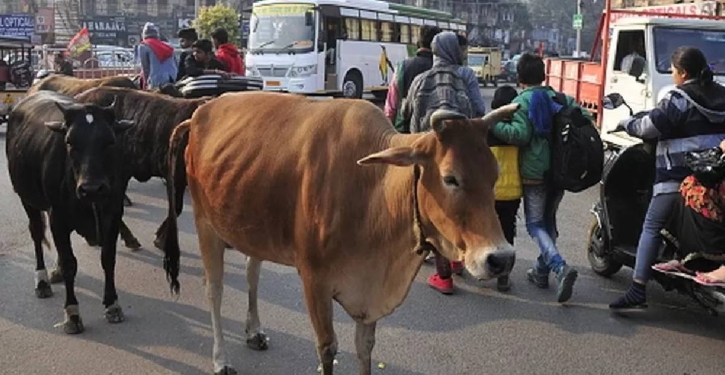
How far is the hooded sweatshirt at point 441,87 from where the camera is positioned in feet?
18.4

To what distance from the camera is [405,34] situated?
2627 cm

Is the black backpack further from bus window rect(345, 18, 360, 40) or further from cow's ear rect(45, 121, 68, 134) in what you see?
bus window rect(345, 18, 360, 40)

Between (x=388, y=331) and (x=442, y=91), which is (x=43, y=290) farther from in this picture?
(x=442, y=91)

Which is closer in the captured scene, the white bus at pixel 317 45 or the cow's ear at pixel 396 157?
the cow's ear at pixel 396 157

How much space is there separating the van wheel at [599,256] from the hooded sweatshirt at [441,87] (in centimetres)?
159

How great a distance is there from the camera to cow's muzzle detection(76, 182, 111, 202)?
4665 millimetres

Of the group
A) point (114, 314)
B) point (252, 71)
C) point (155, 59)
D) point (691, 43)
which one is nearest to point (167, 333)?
point (114, 314)

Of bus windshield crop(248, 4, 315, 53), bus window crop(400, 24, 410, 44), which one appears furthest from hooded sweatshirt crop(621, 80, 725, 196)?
bus window crop(400, 24, 410, 44)

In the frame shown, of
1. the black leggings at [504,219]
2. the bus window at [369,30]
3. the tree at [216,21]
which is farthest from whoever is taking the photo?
the tree at [216,21]

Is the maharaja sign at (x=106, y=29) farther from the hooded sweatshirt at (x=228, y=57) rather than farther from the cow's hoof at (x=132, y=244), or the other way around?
the cow's hoof at (x=132, y=244)

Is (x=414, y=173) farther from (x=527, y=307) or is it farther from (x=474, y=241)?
(x=527, y=307)

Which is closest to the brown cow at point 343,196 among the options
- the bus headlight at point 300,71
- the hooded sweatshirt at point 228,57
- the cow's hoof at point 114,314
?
the cow's hoof at point 114,314

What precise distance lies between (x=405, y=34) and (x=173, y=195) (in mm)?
22367

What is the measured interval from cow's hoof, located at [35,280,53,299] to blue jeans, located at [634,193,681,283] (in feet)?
14.5
